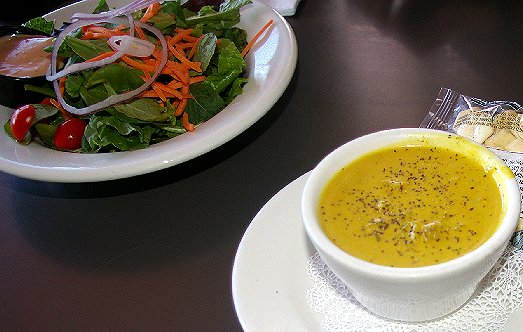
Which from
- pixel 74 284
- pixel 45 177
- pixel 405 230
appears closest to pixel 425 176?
pixel 405 230

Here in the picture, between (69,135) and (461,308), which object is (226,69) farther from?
(461,308)

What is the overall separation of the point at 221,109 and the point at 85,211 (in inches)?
19.7

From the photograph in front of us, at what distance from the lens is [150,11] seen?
2.10 meters

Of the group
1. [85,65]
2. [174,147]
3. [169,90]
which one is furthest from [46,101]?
[174,147]

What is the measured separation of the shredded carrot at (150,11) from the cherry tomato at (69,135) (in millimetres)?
415

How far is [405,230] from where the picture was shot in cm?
104

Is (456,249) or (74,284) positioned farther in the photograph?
(74,284)

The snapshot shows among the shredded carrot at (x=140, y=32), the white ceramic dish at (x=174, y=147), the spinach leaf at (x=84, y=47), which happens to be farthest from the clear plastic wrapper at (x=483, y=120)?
the spinach leaf at (x=84, y=47)

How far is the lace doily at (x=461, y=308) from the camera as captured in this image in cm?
106

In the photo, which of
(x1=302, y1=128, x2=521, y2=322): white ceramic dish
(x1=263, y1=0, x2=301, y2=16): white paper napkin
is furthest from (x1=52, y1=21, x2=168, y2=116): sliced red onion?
(x1=302, y1=128, x2=521, y2=322): white ceramic dish

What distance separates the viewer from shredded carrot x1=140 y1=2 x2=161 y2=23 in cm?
207

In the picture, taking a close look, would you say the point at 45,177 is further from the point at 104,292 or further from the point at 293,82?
the point at 293,82

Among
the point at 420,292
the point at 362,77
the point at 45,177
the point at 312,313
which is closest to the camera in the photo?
the point at 420,292

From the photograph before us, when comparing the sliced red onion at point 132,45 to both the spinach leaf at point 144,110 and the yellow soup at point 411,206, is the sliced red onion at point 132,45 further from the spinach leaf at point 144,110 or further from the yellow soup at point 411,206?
the yellow soup at point 411,206
